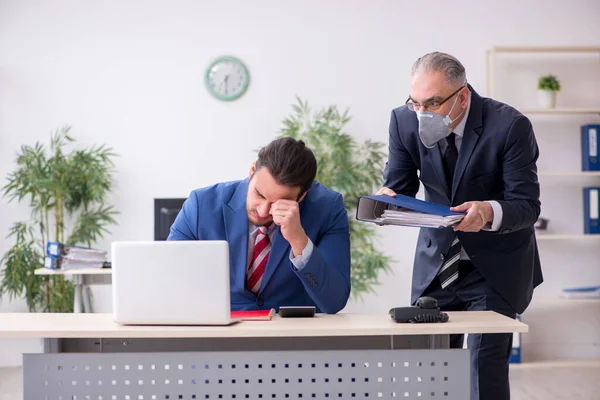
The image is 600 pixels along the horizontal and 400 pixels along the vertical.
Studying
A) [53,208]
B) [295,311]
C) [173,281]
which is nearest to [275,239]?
[295,311]

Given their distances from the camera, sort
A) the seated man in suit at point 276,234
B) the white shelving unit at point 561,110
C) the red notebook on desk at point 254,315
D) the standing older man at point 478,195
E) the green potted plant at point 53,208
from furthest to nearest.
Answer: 1. the white shelving unit at point 561,110
2. the green potted plant at point 53,208
3. the standing older man at point 478,195
4. the seated man in suit at point 276,234
5. the red notebook on desk at point 254,315

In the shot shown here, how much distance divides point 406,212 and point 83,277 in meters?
3.26

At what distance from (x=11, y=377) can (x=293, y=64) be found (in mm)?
3063

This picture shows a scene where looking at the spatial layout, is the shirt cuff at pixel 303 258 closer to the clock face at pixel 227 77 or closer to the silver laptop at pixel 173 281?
the silver laptop at pixel 173 281

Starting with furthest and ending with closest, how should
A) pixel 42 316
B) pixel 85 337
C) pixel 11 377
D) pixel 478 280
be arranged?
pixel 11 377, pixel 478 280, pixel 42 316, pixel 85 337

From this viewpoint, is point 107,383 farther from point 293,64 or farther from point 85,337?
point 293,64

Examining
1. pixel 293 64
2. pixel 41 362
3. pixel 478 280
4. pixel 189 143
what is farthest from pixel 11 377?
pixel 478 280

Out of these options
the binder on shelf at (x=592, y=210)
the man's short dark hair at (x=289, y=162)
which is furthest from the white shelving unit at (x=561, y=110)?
the man's short dark hair at (x=289, y=162)

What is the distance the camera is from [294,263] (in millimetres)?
2459

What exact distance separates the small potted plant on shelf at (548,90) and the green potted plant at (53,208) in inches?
128

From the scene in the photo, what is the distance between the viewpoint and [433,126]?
103 inches

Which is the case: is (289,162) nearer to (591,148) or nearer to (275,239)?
(275,239)

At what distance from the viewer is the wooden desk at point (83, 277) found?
16.5ft

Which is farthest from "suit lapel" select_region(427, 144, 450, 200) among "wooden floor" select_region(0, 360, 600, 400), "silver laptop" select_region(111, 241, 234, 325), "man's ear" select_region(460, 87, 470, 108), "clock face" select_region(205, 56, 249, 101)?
"clock face" select_region(205, 56, 249, 101)
